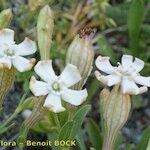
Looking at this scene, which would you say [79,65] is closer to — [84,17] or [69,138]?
[69,138]

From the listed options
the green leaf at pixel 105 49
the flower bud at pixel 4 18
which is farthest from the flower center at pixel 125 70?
the green leaf at pixel 105 49

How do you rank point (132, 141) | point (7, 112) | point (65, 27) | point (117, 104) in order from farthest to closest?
1. point (65, 27)
2. point (132, 141)
3. point (7, 112)
4. point (117, 104)

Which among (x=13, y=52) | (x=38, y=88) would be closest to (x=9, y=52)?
(x=13, y=52)

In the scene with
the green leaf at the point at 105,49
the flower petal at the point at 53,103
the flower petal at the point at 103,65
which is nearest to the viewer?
the flower petal at the point at 53,103

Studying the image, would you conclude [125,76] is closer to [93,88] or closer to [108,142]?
[108,142]

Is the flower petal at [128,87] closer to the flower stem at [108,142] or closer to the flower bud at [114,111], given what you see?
the flower bud at [114,111]

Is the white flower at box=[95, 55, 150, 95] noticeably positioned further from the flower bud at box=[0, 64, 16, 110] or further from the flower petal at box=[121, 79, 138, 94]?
the flower bud at box=[0, 64, 16, 110]

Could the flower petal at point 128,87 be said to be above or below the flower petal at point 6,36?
below

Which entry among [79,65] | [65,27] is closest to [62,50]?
[65,27]
